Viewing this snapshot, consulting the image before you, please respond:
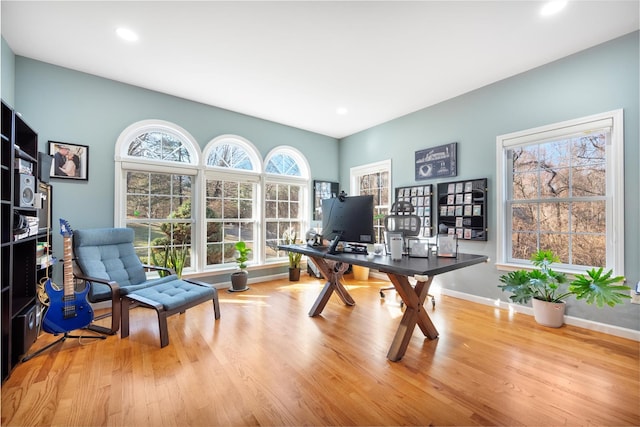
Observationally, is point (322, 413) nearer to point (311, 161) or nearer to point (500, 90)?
point (500, 90)

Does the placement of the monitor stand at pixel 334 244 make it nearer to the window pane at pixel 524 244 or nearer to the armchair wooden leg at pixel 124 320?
the armchair wooden leg at pixel 124 320

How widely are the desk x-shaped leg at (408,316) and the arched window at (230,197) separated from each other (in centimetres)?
298

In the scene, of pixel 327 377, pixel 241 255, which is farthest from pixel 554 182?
pixel 241 255

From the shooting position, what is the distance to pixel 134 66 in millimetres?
3062

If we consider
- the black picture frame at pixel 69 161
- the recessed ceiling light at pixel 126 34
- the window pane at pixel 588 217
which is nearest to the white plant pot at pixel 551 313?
the window pane at pixel 588 217

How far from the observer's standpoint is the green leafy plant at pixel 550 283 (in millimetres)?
2449

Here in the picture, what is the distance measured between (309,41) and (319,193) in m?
3.09

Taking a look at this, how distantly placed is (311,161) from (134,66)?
10.1 feet

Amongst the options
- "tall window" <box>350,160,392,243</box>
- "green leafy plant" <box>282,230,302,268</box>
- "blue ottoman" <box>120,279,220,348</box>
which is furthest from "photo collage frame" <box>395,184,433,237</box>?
"blue ottoman" <box>120,279,220,348</box>

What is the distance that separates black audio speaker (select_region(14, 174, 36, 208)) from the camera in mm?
2008

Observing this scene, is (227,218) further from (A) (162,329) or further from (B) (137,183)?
(A) (162,329)

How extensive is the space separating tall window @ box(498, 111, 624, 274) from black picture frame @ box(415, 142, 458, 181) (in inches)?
23.3

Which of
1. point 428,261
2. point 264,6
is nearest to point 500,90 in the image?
point 428,261

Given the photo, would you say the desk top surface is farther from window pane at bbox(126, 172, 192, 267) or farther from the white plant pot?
window pane at bbox(126, 172, 192, 267)
